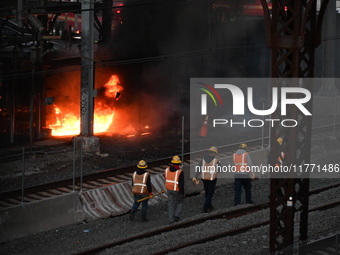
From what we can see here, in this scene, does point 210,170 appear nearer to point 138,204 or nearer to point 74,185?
point 138,204

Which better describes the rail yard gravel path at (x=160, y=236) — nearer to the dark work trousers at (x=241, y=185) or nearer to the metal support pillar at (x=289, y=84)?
the dark work trousers at (x=241, y=185)

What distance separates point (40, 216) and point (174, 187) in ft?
9.28

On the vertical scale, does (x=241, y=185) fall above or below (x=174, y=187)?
below

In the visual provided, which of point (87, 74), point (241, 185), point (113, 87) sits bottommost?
point (241, 185)

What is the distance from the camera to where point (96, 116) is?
22047 millimetres

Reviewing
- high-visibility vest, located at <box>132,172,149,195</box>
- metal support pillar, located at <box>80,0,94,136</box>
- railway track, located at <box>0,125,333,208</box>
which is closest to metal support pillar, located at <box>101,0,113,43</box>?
metal support pillar, located at <box>80,0,94,136</box>

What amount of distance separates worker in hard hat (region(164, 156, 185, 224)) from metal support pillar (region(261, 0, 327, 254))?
3.59 m

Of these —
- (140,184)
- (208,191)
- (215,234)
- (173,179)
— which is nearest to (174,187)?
(173,179)

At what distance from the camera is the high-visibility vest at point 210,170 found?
1434 cm

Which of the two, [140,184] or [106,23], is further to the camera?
[106,23]

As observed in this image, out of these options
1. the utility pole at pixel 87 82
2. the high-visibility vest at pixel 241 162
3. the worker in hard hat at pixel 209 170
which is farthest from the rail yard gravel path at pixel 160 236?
the utility pole at pixel 87 82

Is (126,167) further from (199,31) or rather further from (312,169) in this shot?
(199,31)

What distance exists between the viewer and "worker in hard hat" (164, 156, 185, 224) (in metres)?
13.5

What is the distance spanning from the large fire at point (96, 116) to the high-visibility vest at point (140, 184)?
27.5 ft
